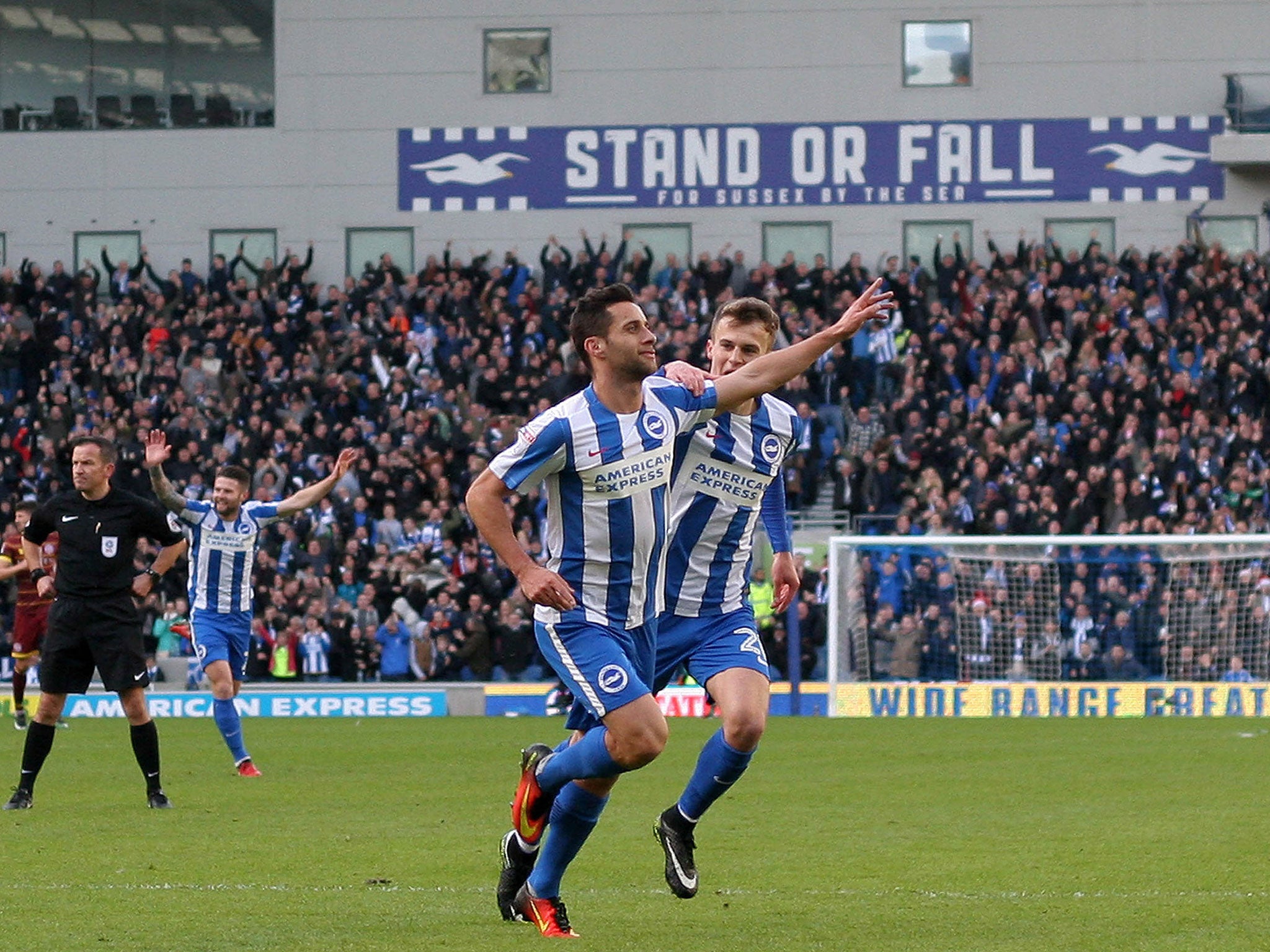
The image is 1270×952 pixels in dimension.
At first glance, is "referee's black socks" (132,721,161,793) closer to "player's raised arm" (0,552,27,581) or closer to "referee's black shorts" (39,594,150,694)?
"referee's black shorts" (39,594,150,694)

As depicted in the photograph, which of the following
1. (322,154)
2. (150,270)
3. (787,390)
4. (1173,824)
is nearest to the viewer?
(1173,824)

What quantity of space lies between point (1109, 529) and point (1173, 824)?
14.1 meters

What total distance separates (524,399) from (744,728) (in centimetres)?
2000

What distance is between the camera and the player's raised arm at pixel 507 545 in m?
6.48

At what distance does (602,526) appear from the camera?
6809 millimetres

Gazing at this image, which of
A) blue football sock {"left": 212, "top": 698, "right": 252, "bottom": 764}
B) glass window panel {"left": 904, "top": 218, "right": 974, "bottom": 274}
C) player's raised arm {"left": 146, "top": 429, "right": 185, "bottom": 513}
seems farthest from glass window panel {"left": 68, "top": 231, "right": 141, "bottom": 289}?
player's raised arm {"left": 146, "top": 429, "right": 185, "bottom": 513}

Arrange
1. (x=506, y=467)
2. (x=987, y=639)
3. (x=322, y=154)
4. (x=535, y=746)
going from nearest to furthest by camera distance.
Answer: (x=506, y=467) → (x=535, y=746) → (x=987, y=639) → (x=322, y=154)

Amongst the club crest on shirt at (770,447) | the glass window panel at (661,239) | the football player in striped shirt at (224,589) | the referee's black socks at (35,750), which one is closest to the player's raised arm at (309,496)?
the football player in striped shirt at (224,589)

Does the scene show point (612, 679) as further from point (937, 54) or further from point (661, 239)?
point (937, 54)

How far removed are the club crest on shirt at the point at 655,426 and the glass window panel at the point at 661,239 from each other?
26.9 metres

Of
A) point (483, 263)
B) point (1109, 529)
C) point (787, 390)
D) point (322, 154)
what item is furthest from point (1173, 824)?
point (322, 154)

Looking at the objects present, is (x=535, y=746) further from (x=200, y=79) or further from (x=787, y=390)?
(x=200, y=79)

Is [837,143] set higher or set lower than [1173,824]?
higher

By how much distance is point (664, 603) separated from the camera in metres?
7.78
